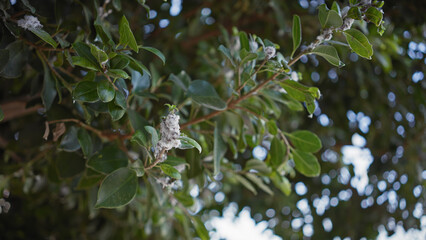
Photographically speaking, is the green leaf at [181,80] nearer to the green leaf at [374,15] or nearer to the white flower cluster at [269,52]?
the white flower cluster at [269,52]

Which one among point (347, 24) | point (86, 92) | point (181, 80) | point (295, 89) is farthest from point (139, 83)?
point (347, 24)

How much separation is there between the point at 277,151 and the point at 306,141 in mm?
66

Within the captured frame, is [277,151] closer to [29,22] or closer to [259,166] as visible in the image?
[259,166]

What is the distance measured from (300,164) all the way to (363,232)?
121cm

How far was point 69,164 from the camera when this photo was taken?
92cm

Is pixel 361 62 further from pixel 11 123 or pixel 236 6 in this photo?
pixel 11 123

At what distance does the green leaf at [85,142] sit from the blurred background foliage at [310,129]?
357mm

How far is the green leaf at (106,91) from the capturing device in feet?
2.04

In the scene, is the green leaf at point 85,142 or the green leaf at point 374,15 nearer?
the green leaf at point 374,15

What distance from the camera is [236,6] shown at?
1.66 meters

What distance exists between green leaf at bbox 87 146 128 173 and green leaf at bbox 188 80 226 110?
0.63ft

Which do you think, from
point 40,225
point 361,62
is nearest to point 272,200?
point 361,62

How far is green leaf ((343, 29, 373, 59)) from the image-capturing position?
0.66 m

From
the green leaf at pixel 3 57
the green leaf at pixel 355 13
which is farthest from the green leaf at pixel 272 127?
the green leaf at pixel 3 57
